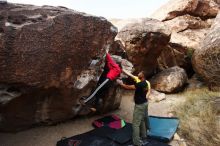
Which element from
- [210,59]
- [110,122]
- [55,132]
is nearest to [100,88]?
[110,122]

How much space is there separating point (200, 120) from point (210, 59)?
10.6 ft

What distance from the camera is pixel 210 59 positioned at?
10.6 metres

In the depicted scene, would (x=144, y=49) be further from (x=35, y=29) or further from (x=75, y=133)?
(x=35, y=29)

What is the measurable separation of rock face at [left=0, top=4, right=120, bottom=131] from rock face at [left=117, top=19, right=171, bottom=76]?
333cm

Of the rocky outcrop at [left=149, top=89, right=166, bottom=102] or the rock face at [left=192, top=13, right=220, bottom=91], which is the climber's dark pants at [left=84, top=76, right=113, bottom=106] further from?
the rock face at [left=192, top=13, right=220, bottom=91]

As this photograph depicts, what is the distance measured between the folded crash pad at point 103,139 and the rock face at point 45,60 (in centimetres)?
92

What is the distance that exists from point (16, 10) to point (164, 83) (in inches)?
256

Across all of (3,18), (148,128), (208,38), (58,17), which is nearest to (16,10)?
(3,18)

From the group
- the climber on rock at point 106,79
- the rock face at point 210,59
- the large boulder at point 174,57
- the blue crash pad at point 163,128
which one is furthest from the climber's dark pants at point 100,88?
the large boulder at point 174,57

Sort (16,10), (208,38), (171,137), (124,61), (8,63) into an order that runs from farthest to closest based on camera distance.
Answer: (208,38) → (124,61) → (171,137) → (16,10) → (8,63)

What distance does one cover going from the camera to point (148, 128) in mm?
7461

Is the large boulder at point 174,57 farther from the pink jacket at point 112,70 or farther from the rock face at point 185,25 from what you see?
the pink jacket at point 112,70

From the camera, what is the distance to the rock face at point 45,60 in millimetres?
6344

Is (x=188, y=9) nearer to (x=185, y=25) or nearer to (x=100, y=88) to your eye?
(x=185, y=25)
